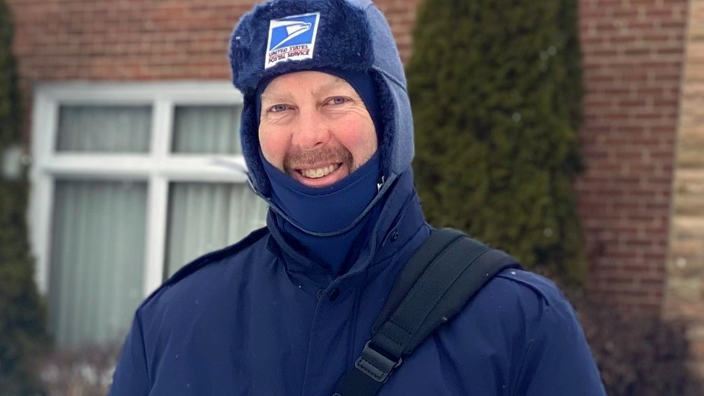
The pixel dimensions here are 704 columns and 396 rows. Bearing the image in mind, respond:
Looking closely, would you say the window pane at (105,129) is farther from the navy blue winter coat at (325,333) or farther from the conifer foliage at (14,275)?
the navy blue winter coat at (325,333)

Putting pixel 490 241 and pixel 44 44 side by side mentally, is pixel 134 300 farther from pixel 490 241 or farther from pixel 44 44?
pixel 490 241

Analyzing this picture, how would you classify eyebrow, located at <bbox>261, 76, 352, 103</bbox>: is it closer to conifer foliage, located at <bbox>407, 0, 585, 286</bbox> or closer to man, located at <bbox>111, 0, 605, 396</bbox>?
man, located at <bbox>111, 0, 605, 396</bbox>

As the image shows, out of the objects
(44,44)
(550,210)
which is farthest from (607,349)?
(44,44)

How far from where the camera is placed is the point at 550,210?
4836 millimetres

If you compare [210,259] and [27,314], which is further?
[27,314]

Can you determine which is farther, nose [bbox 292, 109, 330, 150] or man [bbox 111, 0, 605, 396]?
nose [bbox 292, 109, 330, 150]

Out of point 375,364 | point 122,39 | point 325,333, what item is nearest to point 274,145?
point 325,333

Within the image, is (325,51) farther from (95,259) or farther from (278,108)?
(95,259)

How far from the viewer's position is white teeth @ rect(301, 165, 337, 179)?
5.91 feet

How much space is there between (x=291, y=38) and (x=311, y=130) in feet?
0.60

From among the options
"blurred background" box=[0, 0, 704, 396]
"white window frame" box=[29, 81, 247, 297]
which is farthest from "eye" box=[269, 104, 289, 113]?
"white window frame" box=[29, 81, 247, 297]

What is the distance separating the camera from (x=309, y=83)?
5.87ft

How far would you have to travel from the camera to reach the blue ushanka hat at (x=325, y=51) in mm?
1772

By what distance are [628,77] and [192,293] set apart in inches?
162
